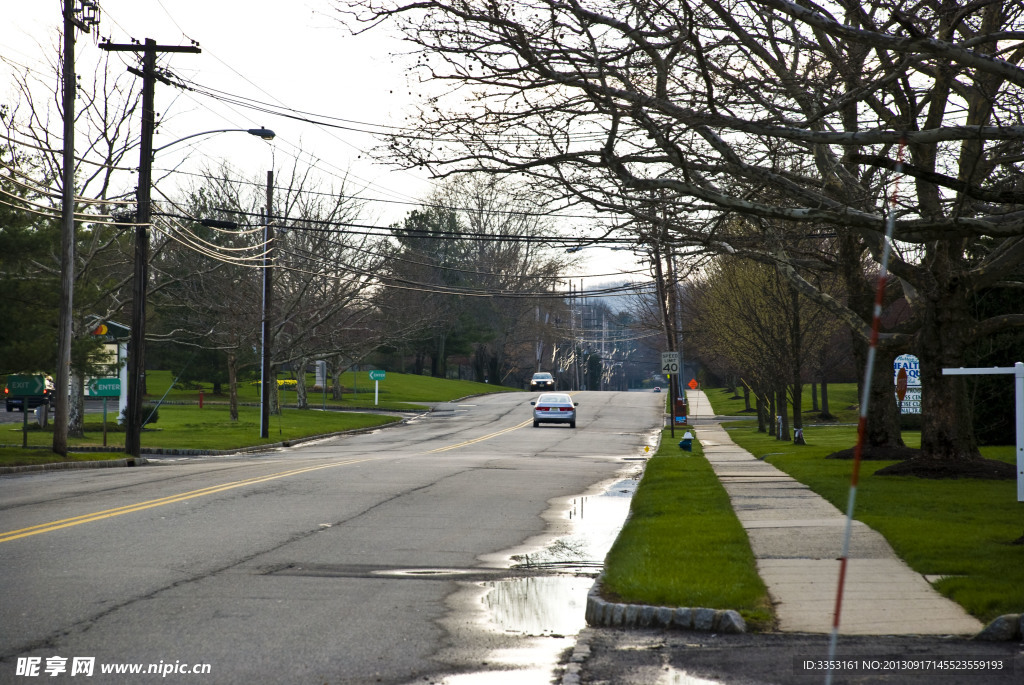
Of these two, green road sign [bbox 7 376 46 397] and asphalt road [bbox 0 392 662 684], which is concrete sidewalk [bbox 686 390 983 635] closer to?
asphalt road [bbox 0 392 662 684]

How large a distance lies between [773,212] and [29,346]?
20.3 meters

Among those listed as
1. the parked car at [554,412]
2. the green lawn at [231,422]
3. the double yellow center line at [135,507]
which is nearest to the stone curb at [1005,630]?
the double yellow center line at [135,507]

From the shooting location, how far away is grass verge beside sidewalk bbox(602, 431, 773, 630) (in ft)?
25.2

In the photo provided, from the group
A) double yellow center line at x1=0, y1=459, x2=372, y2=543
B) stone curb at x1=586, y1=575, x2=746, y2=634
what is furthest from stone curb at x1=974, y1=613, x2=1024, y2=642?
double yellow center line at x1=0, y1=459, x2=372, y2=543

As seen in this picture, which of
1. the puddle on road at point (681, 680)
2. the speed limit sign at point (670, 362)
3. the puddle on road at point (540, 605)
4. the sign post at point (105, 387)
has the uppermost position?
the speed limit sign at point (670, 362)

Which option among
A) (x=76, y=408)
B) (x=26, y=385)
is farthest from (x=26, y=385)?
(x=76, y=408)

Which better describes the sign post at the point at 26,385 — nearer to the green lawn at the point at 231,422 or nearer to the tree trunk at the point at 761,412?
the green lawn at the point at 231,422

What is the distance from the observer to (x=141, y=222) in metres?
26.3

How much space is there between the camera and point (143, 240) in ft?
88.5

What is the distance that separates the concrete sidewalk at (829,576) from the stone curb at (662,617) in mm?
363

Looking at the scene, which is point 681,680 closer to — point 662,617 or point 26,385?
point 662,617

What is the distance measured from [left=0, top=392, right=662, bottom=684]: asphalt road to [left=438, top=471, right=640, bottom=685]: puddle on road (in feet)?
0.49

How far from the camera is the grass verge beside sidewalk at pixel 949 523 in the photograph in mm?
7900

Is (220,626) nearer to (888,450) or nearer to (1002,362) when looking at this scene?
(888,450)
